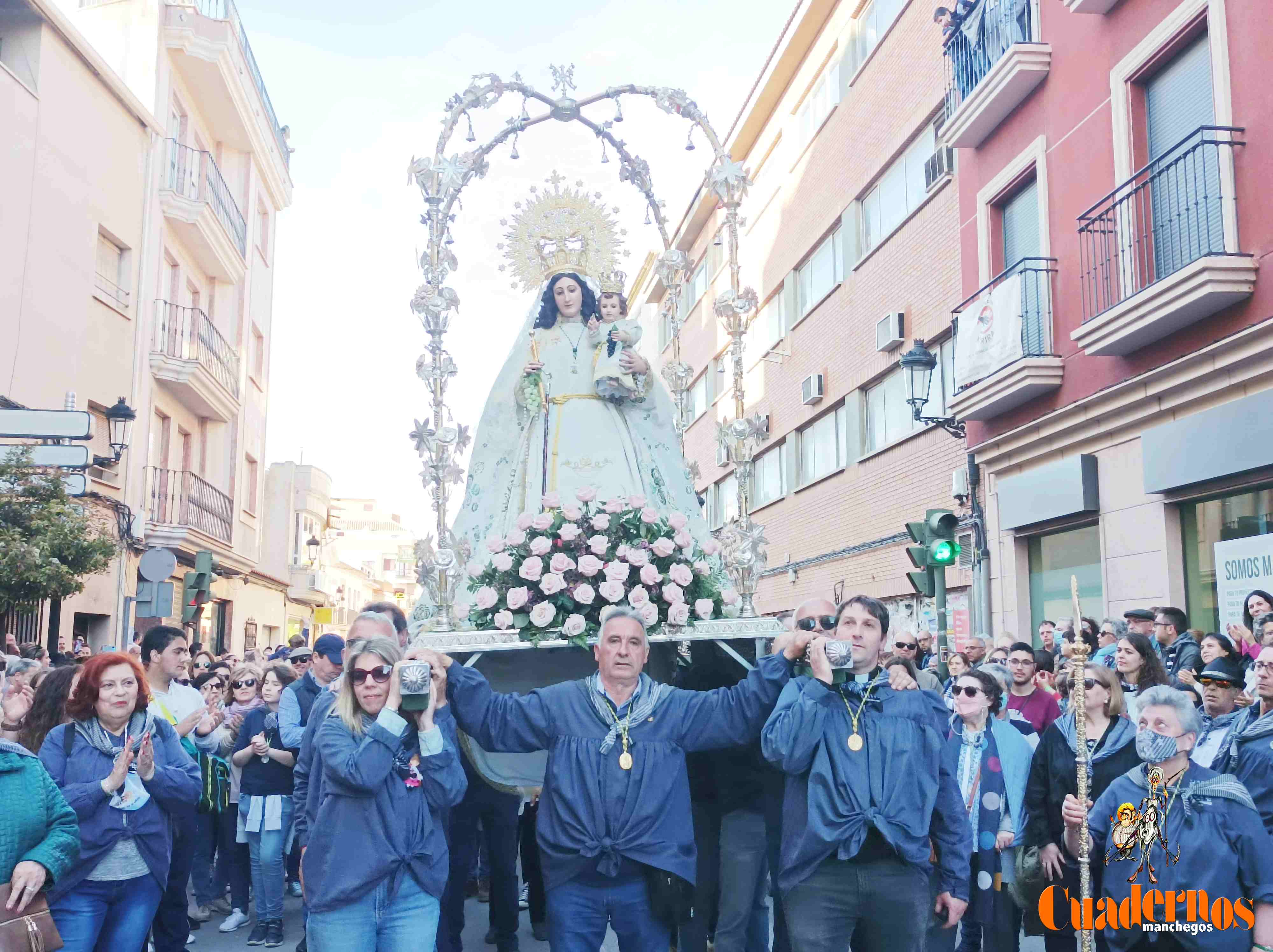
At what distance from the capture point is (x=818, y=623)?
4715mm

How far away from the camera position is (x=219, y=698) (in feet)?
25.8

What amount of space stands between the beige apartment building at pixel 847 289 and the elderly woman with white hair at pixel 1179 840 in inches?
293

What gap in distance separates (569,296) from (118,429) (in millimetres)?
11838

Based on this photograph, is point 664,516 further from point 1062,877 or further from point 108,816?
point 108,816

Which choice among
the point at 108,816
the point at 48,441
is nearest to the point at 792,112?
the point at 48,441

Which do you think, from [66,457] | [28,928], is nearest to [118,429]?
[66,457]

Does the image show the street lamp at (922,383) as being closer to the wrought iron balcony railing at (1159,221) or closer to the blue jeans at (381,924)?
the wrought iron balcony railing at (1159,221)

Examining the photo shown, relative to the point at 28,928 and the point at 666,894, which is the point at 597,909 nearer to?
the point at 666,894

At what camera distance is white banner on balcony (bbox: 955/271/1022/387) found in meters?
12.2

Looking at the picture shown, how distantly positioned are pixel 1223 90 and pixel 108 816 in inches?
352

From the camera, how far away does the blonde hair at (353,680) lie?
13.5ft

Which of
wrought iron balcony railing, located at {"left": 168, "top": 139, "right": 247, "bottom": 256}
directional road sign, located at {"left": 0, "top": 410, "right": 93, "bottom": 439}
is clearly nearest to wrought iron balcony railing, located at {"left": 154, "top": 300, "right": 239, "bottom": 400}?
wrought iron balcony railing, located at {"left": 168, "top": 139, "right": 247, "bottom": 256}

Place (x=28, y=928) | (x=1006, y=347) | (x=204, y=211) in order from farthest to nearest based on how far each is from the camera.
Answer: (x=204, y=211) < (x=1006, y=347) < (x=28, y=928)

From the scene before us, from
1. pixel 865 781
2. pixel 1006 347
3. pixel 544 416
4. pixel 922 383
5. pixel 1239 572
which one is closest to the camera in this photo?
pixel 865 781
